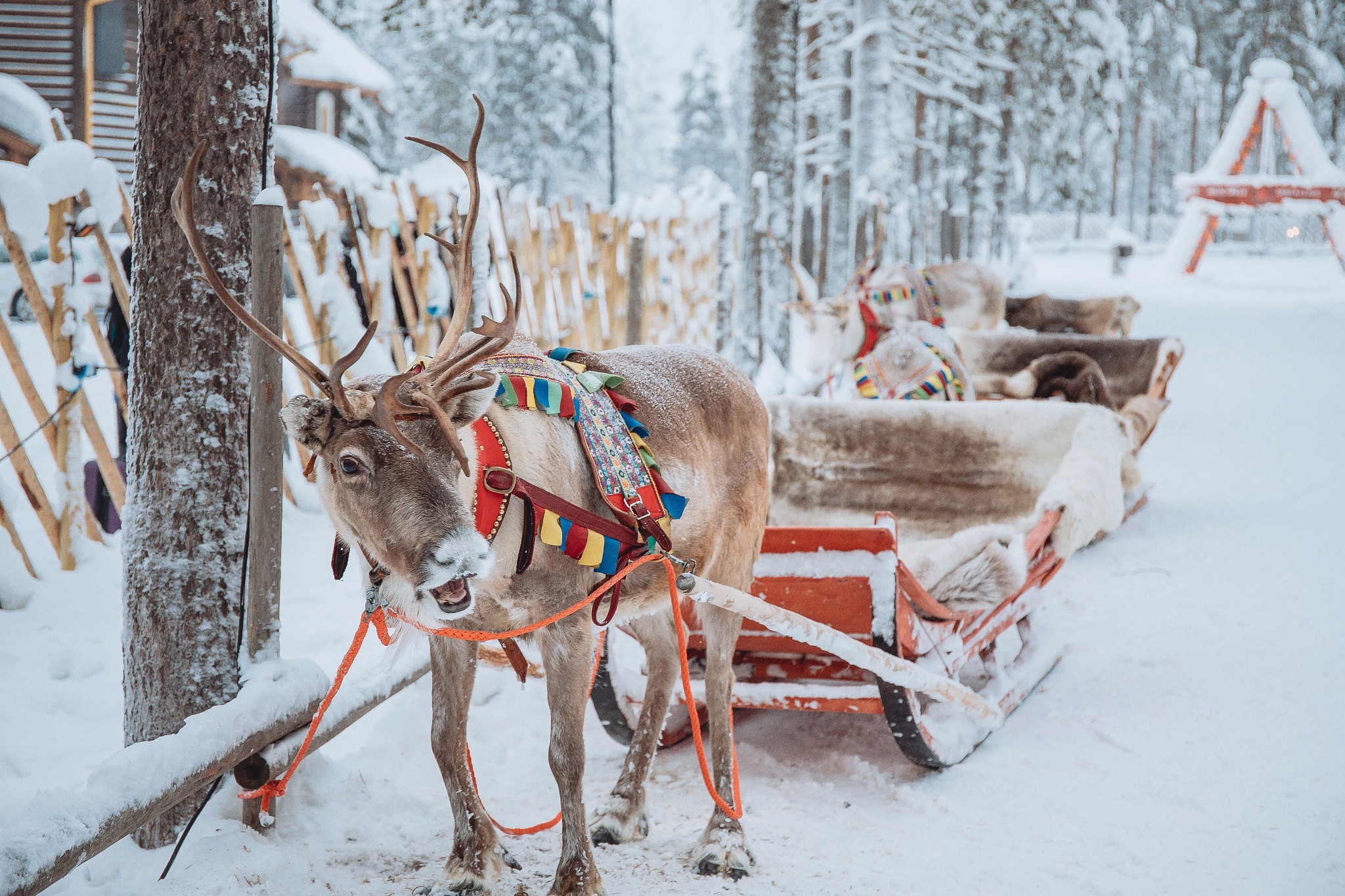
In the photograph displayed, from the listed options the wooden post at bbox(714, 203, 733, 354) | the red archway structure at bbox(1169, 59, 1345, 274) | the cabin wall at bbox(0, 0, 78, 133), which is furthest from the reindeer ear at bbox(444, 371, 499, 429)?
the red archway structure at bbox(1169, 59, 1345, 274)

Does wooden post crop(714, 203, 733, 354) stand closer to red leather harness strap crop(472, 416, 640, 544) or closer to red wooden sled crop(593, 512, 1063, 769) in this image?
red wooden sled crop(593, 512, 1063, 769)

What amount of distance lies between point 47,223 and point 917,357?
4.66 m

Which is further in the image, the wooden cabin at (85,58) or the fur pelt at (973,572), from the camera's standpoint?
the wooden cabin at (85,58)

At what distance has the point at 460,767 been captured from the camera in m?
2.72

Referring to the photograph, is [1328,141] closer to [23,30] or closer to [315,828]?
[23,30]

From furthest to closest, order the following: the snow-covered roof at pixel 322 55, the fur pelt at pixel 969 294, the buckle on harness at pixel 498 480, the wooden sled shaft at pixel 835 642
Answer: the snow-covered roof at pixel 322 55 → the fur pelt at pixel 969 294 → the wooden sled shaft at pixel 835 642 → the buckle on harness at pixel 498 480

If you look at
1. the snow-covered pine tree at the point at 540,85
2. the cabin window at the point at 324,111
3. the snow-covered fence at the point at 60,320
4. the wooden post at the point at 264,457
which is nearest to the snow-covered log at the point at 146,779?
the wooden post at the point at 264,457

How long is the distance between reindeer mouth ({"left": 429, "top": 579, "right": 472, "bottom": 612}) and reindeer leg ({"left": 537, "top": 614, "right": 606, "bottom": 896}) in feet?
1.55

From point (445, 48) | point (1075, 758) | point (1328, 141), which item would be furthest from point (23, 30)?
point (1328, 141)

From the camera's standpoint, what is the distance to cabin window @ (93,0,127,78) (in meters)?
13.7

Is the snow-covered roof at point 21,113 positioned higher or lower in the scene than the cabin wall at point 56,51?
lower

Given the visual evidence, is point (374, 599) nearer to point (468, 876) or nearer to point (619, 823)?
point (468, 876)

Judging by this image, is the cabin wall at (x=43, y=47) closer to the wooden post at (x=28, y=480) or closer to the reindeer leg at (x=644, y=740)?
the wooden post at (x=28, y=480)

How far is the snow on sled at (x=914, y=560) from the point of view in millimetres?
3473
